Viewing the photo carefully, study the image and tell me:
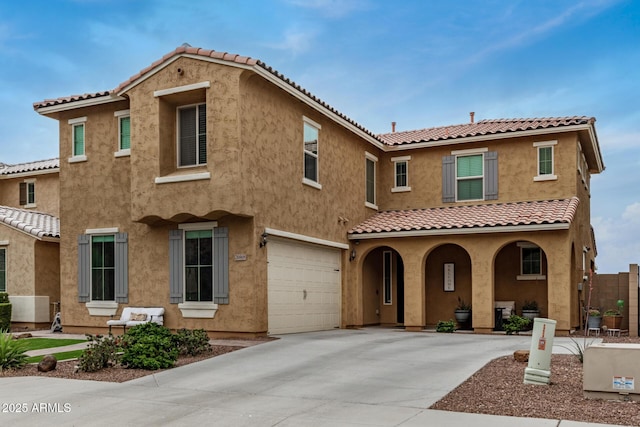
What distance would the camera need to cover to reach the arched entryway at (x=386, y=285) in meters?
22.6

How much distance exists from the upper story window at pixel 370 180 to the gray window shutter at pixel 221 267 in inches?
288

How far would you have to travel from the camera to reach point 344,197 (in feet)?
67.5

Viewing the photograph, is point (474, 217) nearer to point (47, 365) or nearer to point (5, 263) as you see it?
point (47, 365)

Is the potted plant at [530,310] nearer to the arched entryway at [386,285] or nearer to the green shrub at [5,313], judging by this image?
the arched entryway at [386,285]

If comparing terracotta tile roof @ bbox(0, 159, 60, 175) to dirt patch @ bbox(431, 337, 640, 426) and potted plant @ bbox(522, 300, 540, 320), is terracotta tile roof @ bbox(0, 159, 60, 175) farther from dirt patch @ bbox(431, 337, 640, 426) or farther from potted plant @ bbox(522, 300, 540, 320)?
dirt patch @ bbox(431, 337, 640, 426)

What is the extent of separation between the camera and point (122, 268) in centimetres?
1786

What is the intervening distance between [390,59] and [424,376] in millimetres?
10042

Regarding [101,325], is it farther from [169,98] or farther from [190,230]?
[169,98]

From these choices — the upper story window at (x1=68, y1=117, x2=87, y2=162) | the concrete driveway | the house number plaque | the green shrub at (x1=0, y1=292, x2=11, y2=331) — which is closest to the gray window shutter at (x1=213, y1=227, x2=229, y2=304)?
the concrete driveway

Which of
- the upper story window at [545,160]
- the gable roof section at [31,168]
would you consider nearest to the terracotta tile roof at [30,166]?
the gable roof section at [31,168]

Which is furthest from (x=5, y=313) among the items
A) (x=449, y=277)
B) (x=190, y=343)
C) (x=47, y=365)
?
(x=449, y=277)

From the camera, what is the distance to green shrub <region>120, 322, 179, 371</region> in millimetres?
11805

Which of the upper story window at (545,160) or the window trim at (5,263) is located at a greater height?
the upper story window at (545,160)

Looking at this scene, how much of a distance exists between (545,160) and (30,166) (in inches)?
832
